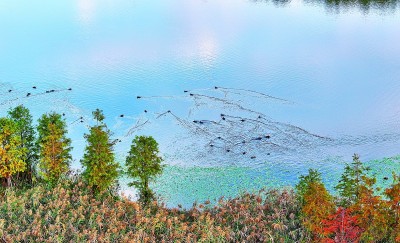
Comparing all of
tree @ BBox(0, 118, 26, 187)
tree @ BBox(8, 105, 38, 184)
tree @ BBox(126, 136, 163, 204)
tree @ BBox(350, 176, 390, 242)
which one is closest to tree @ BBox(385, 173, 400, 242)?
tree @ BBox(350, 176, 390, 242)

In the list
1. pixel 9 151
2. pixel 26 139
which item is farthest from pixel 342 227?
pixel 26 139

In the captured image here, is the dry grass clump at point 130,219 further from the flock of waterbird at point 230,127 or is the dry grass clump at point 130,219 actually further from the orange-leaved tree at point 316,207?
the flock of waterbird at point 230,127

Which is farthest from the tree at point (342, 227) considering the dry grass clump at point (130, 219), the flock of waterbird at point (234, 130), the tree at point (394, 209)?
the flock of waterbird at point (234, 130)

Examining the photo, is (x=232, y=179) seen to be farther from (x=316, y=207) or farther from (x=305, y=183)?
(x=316, y=207)

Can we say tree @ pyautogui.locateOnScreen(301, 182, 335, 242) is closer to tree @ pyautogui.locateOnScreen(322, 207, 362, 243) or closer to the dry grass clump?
tree @ pyautogui.locateOnScreen(322, 207, 362, 243)

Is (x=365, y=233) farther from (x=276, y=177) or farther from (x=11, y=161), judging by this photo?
(x=11, y=161)

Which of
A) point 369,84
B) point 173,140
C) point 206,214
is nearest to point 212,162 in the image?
point 173,140
